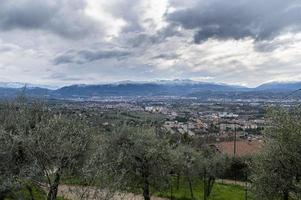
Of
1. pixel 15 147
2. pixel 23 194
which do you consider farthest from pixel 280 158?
pixel 15 147

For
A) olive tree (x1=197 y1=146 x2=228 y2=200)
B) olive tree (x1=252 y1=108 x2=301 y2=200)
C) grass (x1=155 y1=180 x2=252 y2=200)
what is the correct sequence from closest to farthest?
olive tree (x1=252 y1=108 x2=301 y2=200)
olive tree (x1=197 y1=146 x2=228 y2=200)
grass (x1=155 y1=180 x2=252 y2=200)

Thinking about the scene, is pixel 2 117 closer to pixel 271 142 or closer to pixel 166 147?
pixel 166 147

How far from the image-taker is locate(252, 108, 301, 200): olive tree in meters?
23.1

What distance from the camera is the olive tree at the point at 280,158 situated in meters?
23.1

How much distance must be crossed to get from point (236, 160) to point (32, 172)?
2284 inches

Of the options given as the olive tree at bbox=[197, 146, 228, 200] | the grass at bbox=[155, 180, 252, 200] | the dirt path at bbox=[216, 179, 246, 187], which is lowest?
the dirt path at bbox=[216, 179, 246, 187]

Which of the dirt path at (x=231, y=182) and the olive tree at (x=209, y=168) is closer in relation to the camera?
the olive tree at (x=209, y=168)

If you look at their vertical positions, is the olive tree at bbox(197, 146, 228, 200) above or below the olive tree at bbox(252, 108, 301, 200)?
below

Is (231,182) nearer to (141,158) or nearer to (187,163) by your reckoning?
(187,163)

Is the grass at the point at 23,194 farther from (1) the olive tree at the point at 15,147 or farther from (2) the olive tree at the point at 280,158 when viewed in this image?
(2) the olive tree at the point at 280,158

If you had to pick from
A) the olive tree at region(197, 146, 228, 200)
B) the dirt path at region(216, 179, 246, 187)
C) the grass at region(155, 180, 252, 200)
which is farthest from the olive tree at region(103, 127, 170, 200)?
the dirt path at region(216, 179, 246, 187)

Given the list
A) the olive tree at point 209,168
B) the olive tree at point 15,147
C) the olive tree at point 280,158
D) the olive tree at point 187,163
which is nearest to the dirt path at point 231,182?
the olive tree at point 209,168

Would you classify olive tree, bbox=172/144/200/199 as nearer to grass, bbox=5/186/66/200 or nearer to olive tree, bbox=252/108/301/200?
grass, bbox=5/186/66/200

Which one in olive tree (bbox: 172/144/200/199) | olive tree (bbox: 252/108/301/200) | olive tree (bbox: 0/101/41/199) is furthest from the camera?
olive tree (bbox: 172/144/200/199)
